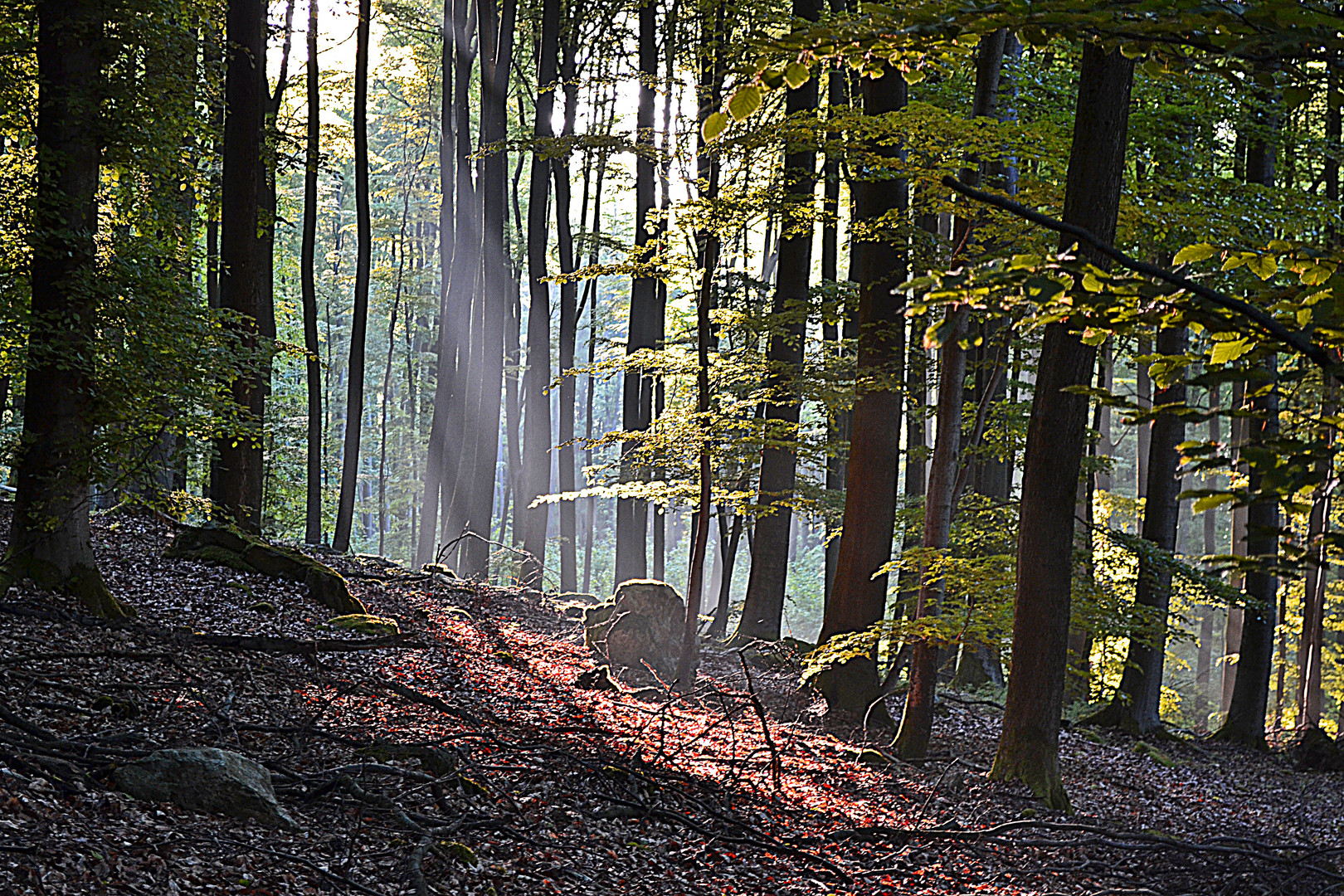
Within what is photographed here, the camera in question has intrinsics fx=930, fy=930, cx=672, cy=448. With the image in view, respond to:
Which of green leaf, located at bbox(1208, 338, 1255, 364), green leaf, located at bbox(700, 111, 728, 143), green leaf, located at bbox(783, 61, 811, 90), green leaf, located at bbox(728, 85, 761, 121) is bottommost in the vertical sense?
green leaf, located at bbox(1208, 338, 1255, 364)

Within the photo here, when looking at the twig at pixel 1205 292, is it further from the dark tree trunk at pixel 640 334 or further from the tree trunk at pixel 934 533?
the dark tree trunk at pixel 640 334

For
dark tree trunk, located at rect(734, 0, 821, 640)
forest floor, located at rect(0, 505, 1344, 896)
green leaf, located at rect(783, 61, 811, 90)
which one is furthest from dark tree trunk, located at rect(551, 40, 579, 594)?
green leaf, located at rect(783, 61, 811, 90)

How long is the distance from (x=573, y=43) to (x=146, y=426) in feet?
49.5

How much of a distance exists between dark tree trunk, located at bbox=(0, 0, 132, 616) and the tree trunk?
6535 mm

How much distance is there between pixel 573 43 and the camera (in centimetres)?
1933

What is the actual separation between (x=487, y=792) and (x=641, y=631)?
571 cm

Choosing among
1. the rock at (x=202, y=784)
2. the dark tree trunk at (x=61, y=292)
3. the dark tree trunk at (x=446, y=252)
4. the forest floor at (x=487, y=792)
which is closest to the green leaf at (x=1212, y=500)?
the forest floor at (x=487, y=792)

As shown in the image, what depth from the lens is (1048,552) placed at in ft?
24.1

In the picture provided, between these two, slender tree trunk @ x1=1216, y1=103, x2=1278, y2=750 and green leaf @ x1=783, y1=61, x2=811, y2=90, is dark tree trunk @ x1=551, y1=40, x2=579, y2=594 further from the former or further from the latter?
green leaf @ x1=783, y1=61, x2=811, y2=90

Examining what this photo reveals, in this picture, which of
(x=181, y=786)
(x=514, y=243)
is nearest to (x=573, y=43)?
(x=514, y=243)

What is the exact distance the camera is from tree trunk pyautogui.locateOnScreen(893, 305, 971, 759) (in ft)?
25.5

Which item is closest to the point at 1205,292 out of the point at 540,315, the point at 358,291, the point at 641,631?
the point at 641,631

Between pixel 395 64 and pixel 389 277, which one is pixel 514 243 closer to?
pixel 389 277

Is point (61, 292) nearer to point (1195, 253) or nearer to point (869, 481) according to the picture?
point (869, 481)
